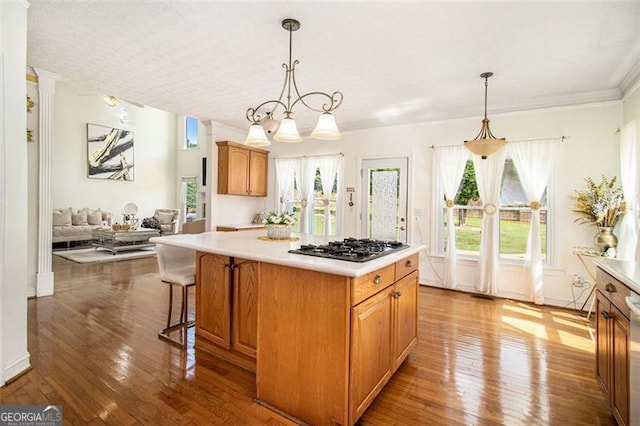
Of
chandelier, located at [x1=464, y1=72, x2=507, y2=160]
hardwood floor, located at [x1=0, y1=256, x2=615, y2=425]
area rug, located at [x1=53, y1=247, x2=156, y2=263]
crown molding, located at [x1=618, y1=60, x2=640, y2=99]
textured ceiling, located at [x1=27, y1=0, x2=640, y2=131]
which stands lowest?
hardwood floor, located at [x1=0, y1=256, x2=615, y2=425]

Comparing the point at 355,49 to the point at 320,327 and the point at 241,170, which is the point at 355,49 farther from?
the point at 241,170

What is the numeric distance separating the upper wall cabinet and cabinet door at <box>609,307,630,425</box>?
5.24 m

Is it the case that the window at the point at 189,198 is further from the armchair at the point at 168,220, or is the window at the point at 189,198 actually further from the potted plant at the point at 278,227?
the potted plant at the point at 278,227

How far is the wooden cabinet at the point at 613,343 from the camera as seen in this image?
155 centimetres

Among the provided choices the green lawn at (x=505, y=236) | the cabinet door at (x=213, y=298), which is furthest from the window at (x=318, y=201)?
the cabinet door at (x=213, y=298)

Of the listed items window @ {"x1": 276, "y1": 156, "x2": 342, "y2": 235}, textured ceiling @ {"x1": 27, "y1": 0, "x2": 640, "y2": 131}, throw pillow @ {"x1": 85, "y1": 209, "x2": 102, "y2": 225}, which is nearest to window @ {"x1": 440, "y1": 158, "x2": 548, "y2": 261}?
textured ceiling @ {"x1": 27, "y1": 0, "x2": 640, "y2": 131}

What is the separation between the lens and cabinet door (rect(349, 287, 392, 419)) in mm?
1657

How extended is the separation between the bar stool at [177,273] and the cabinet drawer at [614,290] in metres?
2.88

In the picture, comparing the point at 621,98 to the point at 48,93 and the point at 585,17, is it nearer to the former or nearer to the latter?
the point at 585,17

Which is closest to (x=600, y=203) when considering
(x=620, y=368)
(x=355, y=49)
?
(x=620, y=368)

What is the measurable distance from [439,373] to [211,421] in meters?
1.64

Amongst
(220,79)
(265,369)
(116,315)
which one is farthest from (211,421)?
(220,79)

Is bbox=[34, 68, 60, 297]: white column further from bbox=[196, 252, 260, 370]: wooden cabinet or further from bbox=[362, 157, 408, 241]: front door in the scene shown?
bbox=[362, 157, 408, 241]: front door

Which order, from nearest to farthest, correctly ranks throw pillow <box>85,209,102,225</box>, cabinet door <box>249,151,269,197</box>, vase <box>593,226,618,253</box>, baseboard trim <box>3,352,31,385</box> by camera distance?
baseboard trim <box>3,352,31,385</box> → vase <box>593,226,618,253</box> → cabinet door <box>249,151,269,197</box> → throw pillow <box>85,209,102,225</box>
